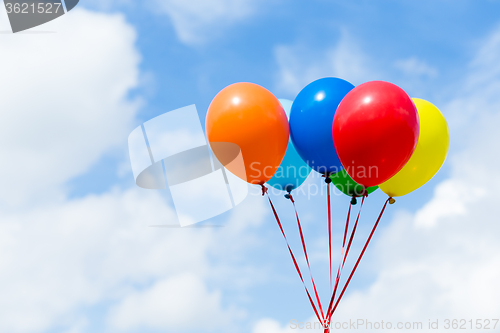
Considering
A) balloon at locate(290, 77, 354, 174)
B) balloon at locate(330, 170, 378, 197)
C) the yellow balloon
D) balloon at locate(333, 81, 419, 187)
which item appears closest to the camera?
balloon at locate(333, 81, 419, 187)

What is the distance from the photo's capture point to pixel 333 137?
19.0 feet

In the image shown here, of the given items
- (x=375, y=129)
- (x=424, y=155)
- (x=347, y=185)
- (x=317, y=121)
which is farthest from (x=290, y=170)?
(x=424, y=155)

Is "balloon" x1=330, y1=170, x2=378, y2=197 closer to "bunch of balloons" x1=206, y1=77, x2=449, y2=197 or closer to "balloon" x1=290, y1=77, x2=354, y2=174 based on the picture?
"bunch of balloons" x1=206, y1=77, x2=449, y2=197

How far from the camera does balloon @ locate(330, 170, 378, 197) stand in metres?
6.59

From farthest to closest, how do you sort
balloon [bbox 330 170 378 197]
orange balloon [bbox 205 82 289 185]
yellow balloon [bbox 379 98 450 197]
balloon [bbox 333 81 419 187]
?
1. balloon [bbox 330 170 378 197]
2. yellow balloon [bbox 379 98 450 197]
3. orange balloon [bbox 205 82 289 185]
4. balloon [bbox 333 81 419 187]

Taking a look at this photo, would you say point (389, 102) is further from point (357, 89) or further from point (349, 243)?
point (349, 243)

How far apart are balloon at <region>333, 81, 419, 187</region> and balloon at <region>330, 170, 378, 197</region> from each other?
0.81m

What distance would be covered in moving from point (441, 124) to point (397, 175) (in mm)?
936

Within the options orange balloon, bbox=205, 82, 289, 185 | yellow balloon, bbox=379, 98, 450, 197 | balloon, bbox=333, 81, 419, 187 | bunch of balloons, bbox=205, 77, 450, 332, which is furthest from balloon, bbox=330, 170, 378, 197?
orange balloon, bbox=205, 82, 289, 185

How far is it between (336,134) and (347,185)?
1.24m

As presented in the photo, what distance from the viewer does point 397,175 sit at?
6.45 meters

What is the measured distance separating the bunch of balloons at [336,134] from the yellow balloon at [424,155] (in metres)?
0.01

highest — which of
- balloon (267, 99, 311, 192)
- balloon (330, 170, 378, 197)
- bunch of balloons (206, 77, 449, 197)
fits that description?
bunch of balloons (206, 77, 449, 197)

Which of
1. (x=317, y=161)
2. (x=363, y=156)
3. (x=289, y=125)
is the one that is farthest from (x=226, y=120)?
(x=363, y=156)
